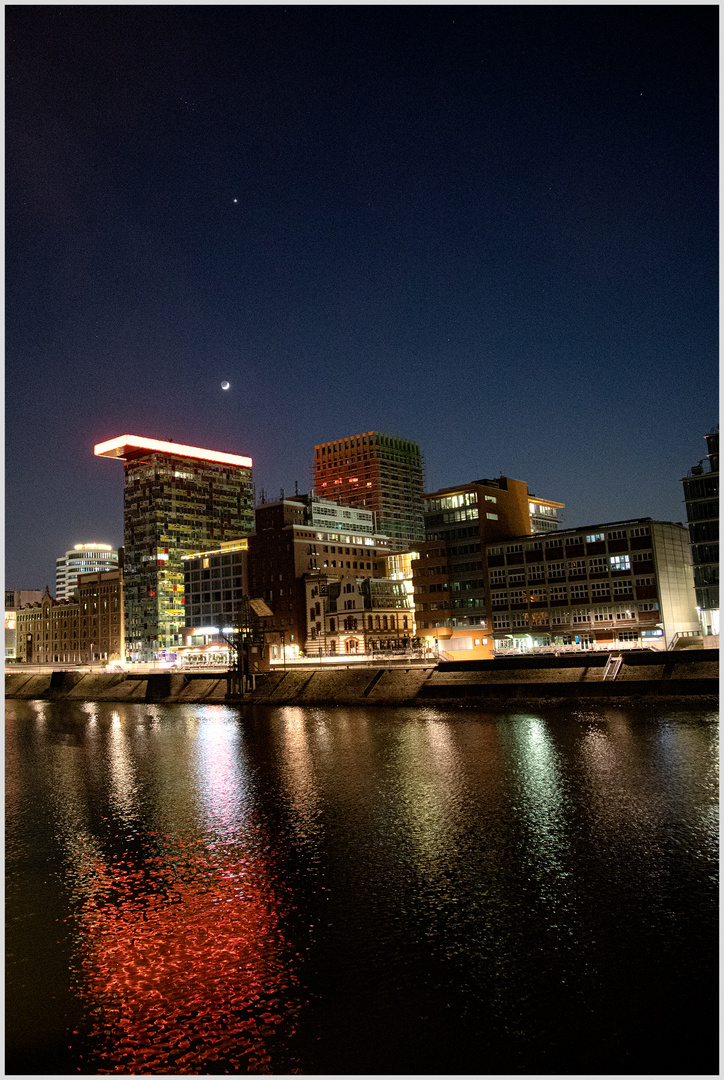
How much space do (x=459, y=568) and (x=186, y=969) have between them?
10222cm

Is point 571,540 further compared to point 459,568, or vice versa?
point 459,568

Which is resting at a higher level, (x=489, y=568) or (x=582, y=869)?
(x=489, y=568)

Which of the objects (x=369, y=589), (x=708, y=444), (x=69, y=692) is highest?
(x=708, y=444)

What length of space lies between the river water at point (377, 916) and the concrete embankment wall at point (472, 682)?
62.5 feet

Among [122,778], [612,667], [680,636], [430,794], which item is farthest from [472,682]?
[430,794]

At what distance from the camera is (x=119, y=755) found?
6253 centimetres

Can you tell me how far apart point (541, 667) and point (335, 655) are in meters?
49.5

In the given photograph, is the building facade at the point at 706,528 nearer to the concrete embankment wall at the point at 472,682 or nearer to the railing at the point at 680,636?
the railing at the point at 680,636

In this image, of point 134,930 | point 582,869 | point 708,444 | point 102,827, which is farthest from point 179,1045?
point 708,444

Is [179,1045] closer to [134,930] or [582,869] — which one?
[134,930]

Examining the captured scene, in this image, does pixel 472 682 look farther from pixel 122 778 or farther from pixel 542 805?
pixel 542 805

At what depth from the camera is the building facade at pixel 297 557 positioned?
488 feet

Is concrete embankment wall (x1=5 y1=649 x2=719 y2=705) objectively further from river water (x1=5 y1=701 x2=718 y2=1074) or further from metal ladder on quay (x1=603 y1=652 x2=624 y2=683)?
river water (x1=5 y1=701 x2=718 y2=1074)

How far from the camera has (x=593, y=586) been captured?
10862 centimetres
